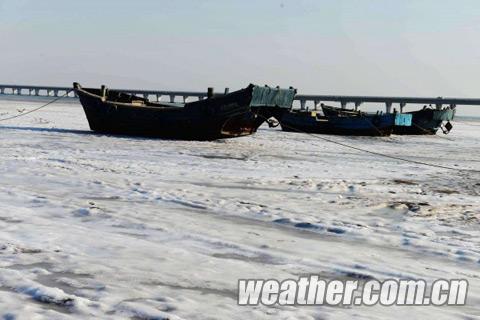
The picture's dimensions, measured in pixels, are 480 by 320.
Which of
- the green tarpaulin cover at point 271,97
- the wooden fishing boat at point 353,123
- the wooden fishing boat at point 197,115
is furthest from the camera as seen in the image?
the wooden fishing boat at point 353,123

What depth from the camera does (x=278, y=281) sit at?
3.99 meters

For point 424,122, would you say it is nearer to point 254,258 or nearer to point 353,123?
point 353,123

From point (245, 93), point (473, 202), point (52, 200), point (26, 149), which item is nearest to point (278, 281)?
point (52, 200)

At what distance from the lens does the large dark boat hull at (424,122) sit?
1075 inches

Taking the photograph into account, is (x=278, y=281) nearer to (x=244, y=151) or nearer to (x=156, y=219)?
(x=156, y=219)

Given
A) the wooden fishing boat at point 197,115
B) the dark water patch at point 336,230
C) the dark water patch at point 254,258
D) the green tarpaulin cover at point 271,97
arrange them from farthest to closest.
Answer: the wooden fishing boat at point 197,115 < the green tarpaulin cover at point 271,97 < the dark water patch at point 336,230 < the dark water patch at point 254,258

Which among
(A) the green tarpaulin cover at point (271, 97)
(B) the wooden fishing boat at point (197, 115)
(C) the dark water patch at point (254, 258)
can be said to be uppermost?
(A) the green tarpaulin cover at point (271, 97)

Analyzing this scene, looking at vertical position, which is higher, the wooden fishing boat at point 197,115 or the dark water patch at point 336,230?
the wooden fishing boat at point 197,115

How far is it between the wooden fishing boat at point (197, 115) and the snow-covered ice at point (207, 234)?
582 centimetres

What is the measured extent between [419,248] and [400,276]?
986mm

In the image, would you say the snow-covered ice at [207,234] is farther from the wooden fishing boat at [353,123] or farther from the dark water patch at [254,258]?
the wooden fishing boat at [353,123]

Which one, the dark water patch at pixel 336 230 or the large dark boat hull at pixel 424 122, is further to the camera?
the large dark boat hull at pixel 424 122

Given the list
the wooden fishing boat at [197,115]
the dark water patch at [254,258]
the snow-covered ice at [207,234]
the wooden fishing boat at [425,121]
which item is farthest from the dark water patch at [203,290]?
the wooden fishing boat at [425,121]

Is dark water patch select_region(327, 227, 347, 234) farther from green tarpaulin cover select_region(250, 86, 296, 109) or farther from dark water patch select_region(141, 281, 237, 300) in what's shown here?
green tarpaulin cover select_region(250, 86, 296, 109)
